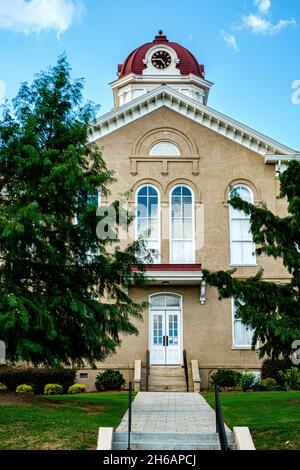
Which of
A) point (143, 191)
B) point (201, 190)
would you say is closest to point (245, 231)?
point (201, 190)

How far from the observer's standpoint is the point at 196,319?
2705 centimetres

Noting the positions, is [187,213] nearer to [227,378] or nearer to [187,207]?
[187,207]

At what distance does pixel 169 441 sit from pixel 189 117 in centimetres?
1990

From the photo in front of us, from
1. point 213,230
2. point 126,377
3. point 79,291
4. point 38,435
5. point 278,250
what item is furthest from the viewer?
point 213,230

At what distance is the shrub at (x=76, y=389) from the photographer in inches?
973

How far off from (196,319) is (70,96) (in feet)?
42.0

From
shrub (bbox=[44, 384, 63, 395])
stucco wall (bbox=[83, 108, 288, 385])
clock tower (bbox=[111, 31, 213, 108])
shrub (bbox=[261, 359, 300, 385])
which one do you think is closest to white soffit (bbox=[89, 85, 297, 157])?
stucco wall (bbox=[83, 108, 288, 385])

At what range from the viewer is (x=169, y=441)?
449 inches

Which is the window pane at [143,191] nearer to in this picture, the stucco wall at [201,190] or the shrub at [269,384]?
the stucco wall at [201,190]

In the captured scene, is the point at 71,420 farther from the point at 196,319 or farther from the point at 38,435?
the point at 196,319

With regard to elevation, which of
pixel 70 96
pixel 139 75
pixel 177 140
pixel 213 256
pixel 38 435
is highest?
pixel 139 75

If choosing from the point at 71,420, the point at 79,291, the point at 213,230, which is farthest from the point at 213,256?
the point at 71,420

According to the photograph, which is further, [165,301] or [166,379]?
[165,301]

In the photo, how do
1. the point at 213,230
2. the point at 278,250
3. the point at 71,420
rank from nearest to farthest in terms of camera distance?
the point at 71,420, the point at 278,250, the point at 213,230
